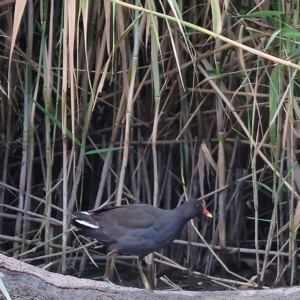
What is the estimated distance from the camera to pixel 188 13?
2797 millimetres

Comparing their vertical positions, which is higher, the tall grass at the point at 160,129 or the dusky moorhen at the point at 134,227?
the tall grass at the point at 160,129

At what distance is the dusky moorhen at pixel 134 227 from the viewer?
2.85 m

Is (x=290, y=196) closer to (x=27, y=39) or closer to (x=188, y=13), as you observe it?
(x=188, y=13)

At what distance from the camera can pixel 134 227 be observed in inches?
114

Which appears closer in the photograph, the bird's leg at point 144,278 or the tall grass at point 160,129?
the tall grass at point 160,129

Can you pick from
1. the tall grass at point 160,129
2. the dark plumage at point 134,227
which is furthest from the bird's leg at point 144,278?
the tall grass at point 160,129

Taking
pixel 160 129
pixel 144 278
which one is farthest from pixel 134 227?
pixel 160 129

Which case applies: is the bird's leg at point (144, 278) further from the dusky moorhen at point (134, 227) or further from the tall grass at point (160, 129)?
the tall grass at point (160, 129)

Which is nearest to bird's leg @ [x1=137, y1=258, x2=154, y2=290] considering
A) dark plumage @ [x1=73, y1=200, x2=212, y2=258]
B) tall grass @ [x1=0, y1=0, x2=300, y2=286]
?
dark plumage @ [x1=73, y1=200, x2=212, y2=258]

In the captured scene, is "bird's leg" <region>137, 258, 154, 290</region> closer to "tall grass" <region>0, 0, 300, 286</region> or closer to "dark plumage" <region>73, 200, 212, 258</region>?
"dark plumage" <region>73, 200, 212, 258</region>

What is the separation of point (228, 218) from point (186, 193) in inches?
8.8

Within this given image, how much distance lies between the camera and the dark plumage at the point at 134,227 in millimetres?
2850

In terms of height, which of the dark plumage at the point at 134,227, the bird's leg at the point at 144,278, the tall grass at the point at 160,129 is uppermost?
the tall grass at the point at 160,129

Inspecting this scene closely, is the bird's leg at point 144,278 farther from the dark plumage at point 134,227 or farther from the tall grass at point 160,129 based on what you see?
the tall grass at point 160,129
